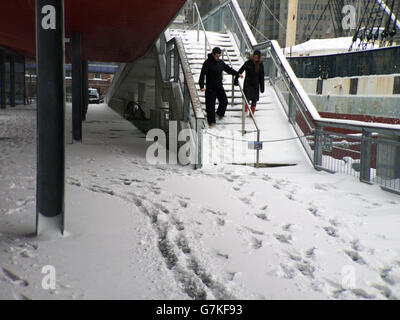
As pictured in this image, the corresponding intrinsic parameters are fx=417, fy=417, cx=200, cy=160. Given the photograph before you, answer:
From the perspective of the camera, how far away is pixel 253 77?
9422mm

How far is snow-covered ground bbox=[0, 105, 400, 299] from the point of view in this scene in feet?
10.3

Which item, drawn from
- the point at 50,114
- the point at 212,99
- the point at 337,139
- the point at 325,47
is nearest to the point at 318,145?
the point at 337,139

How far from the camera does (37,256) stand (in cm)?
357

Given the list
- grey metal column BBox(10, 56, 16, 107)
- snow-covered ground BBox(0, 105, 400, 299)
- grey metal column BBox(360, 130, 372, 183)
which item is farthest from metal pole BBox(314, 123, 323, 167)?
grey metal column BBox(10, 56, 16, 107)

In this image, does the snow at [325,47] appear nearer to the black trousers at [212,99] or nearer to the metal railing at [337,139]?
the metal railing at [337,139]

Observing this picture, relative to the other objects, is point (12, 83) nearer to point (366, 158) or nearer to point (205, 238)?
point (366, 158)

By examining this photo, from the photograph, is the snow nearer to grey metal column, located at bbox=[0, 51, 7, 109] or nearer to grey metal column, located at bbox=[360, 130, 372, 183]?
grey metal column, located at bbox=[0, 51, 7, 109]

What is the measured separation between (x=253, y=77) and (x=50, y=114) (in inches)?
245

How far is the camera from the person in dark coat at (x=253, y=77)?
9414 mm

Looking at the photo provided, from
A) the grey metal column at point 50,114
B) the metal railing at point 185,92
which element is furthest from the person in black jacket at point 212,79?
the grey metal column at point 50,114

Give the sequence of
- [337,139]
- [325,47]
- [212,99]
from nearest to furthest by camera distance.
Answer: [337,139] → [212,99] → [325,47]
